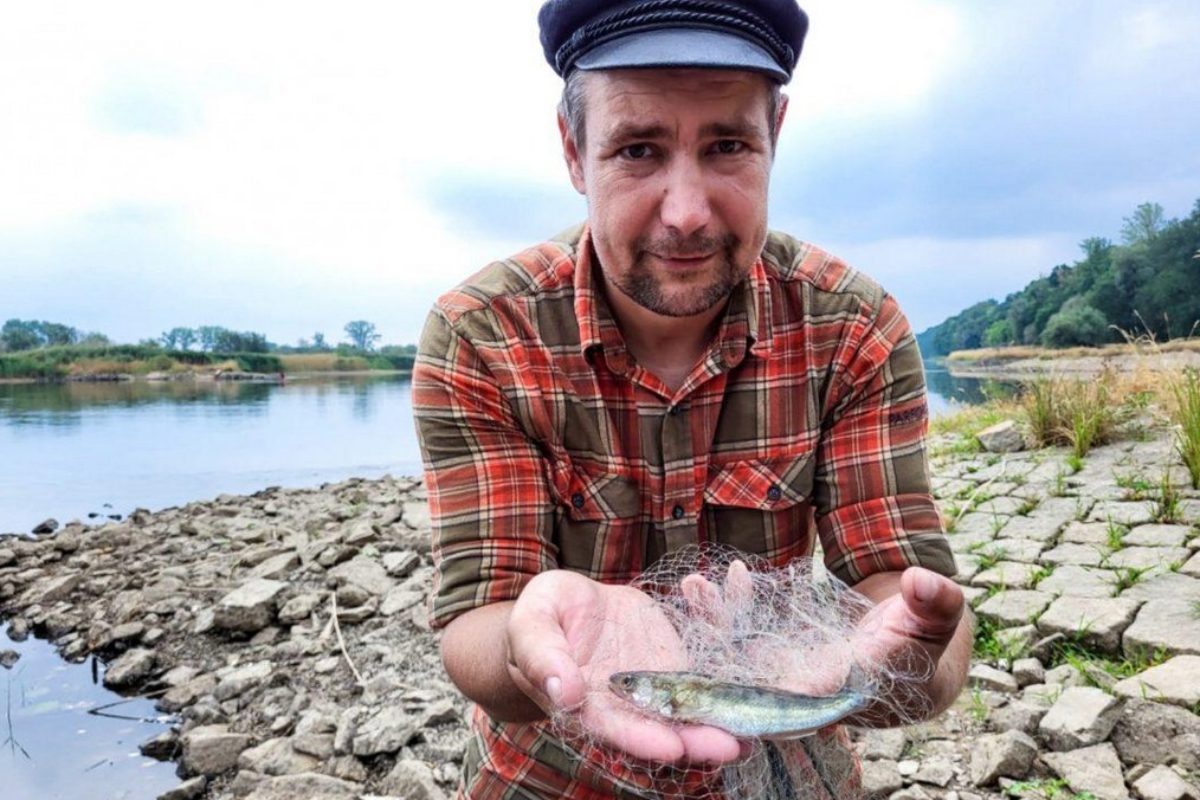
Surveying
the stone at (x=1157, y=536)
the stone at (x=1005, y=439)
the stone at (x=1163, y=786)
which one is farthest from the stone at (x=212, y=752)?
the stone at (x=1005, y=439)

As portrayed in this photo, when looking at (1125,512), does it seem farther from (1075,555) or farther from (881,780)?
(881,780)

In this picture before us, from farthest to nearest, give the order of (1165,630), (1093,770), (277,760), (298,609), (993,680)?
1. (298,609)
2. (277,760)
3. (1165,630)
4. (993,680)
5. (1093,770)

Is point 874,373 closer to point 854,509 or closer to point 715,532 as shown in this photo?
point 854,509

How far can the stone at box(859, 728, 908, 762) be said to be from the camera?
346 cm

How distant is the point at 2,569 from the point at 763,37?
993cm

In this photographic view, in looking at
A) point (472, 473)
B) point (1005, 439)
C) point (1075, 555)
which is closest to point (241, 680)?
point (472, 473)

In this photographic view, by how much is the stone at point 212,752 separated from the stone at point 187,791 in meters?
0.17

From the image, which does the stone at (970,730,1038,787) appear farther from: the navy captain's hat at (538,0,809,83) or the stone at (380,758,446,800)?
the navy captain's hat at (538,0,809,83)

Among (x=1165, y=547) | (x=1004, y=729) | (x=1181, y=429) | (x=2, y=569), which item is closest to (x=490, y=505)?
(x=1004, y=729)

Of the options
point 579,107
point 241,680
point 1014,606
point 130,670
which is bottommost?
point 130,670

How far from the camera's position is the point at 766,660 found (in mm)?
1972

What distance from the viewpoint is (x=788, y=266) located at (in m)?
2.47

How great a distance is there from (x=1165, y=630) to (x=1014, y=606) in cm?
73

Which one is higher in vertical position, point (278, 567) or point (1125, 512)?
point (1125, 512)
